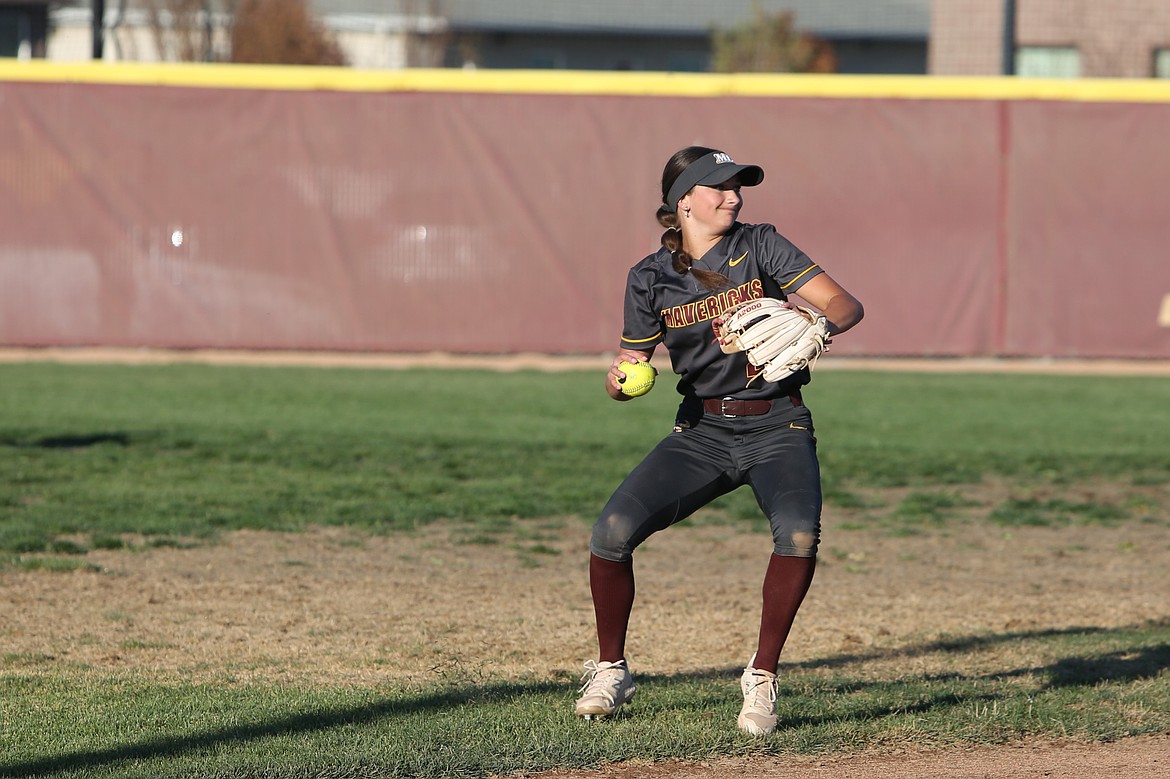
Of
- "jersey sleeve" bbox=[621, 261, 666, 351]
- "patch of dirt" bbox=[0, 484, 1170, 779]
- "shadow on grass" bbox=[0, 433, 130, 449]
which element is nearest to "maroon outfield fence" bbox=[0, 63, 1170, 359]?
"shadow on grass" bbox=[0, 433, 130, 449]

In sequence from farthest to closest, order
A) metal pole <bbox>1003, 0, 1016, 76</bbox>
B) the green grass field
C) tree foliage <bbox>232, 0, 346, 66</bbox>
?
tree foliage <bbox>232, 0, 346, 66</bbox> < metal pole <bbox>1003, 0, 1016, 76</bbox> < the green grass field

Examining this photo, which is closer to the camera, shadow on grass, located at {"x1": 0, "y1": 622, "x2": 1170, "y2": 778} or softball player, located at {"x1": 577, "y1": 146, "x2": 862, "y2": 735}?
shadow on grass, located at {"x1": 0, "y1": 622, "x2": 1170, "y2": 778}

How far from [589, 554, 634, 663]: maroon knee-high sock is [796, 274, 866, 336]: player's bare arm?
3.07ft

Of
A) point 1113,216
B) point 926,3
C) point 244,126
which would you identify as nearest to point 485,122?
point 244,126

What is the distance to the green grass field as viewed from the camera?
4250mm

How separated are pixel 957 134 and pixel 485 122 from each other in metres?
4.43

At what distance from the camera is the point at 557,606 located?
21.0 ft

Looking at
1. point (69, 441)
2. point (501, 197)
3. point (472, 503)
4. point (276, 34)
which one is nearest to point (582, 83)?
point (501, 197)

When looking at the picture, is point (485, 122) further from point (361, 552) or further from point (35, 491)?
point (361, 552)

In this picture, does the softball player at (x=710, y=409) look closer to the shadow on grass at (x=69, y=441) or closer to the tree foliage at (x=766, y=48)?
the shadow on grass at (x=69, y=441)

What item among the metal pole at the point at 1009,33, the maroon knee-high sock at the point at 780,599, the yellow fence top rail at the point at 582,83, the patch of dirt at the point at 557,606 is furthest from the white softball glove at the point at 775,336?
the metal pole at the point at 1009,33

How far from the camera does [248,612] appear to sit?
6105 millimetres

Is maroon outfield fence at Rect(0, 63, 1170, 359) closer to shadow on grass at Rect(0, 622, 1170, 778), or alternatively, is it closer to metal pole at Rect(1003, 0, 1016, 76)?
metal pole at Rect(1003, 0, 1016, 76)

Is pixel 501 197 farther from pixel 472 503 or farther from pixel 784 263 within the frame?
pixel 784 263
